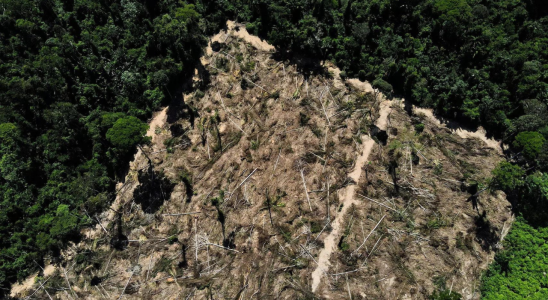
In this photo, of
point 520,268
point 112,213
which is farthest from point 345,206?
point 112,213

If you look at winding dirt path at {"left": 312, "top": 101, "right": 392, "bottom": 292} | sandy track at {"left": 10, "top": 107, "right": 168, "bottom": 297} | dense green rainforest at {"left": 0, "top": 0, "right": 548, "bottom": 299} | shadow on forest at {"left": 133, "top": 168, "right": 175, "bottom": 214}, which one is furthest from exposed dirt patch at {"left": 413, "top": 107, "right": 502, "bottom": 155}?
sandy track at {"left": 10, "top": 107, "right": 168, "bottom": 297}

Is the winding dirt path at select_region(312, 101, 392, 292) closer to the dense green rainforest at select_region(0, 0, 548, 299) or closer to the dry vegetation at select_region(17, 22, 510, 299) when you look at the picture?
the dry vegetation at select_region(17, 22, 510, 299)

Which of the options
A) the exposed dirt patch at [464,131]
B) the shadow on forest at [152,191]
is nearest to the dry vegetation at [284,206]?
the shadow on forest at [152,191]

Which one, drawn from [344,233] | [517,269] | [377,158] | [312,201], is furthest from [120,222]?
[517,269]

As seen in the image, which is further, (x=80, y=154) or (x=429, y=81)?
(x=80, y=154)

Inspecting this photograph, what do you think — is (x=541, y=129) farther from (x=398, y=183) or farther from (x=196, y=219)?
(x=196, y=219)

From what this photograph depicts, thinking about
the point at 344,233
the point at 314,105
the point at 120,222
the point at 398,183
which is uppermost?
the point at 314,105
